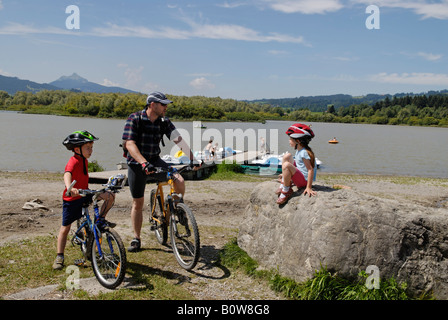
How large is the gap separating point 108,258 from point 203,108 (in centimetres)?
13021

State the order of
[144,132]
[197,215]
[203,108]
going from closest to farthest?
1. [144,132]
2. [197,215]
3. [203,108]

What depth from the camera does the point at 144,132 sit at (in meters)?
5.75

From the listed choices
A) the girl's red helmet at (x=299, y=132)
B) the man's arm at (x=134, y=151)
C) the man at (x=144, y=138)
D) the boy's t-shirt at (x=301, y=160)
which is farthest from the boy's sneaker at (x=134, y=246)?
the girl's red helmet at (x=299, y=132)

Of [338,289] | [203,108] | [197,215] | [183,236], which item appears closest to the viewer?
[338,289]

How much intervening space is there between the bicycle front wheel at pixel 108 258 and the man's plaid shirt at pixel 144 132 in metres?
1.40

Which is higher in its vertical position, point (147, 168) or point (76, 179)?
point (147, 168)

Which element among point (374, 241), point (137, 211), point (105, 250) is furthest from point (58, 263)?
point (374, 241)

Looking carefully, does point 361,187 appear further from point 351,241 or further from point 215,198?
point 351,241

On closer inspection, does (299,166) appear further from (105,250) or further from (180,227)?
(105,250)

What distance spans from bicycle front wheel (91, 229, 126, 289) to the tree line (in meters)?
110

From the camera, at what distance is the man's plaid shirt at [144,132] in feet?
18.4

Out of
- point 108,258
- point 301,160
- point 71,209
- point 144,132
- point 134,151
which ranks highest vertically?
point 144,132

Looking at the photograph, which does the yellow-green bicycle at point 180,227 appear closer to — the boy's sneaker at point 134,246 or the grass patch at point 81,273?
the grass patch at point 81,273
